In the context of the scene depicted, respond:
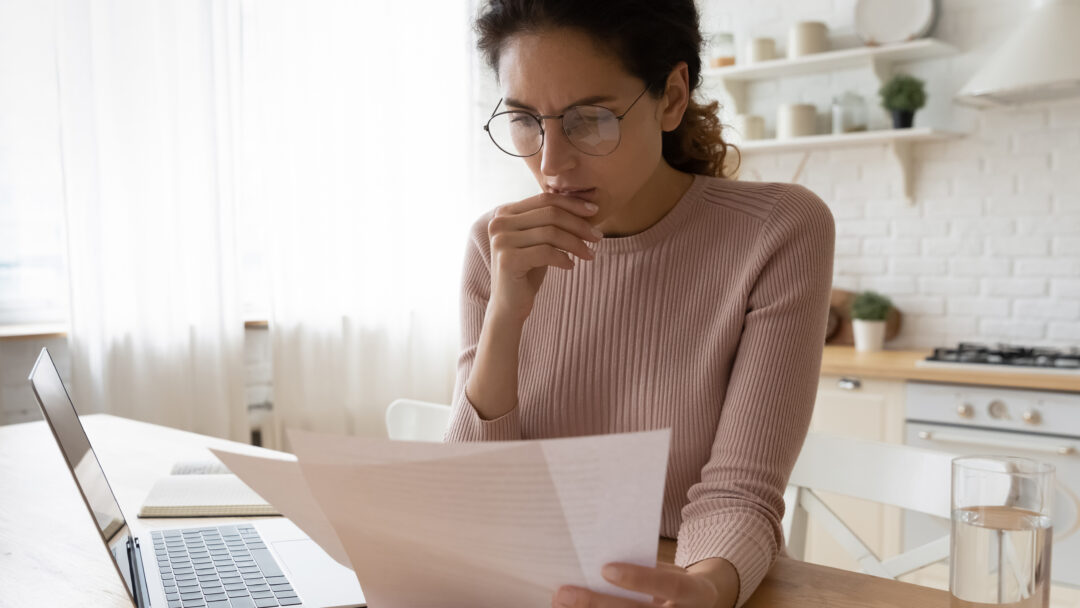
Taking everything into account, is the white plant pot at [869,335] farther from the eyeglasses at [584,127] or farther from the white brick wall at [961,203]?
the eyeglasses at [584,127]

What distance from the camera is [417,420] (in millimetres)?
1739

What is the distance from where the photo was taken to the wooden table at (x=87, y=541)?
2.93ft

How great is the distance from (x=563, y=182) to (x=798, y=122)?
2.50 m

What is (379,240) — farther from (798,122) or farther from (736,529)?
(736,529)

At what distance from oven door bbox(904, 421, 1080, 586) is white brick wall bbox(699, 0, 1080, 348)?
2.21ft

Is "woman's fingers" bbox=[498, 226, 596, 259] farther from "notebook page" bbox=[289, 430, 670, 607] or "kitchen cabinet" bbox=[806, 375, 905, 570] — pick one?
"kitchen cabinet" bbox=[806, 375, 905, 570]

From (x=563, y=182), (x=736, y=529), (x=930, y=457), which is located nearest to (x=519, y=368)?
(x=563, y=182)

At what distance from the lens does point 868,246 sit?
11.2 ft

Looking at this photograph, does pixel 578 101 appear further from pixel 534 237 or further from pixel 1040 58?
pixel 1040 58

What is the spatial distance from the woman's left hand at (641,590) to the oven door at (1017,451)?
190 cm

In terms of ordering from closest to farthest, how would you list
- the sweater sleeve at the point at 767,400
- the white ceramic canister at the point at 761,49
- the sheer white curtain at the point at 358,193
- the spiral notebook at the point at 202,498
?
the sweater sleeve at the point at 767,400, the spiral notebook at the point at 202,498, the sheer white curtain at the point at 358,193, the white ceramic canister at the point at 761,49

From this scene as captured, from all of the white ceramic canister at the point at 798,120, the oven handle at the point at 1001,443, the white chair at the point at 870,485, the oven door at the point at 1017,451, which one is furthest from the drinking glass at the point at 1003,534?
the white ceramic canister at the point at 798,120

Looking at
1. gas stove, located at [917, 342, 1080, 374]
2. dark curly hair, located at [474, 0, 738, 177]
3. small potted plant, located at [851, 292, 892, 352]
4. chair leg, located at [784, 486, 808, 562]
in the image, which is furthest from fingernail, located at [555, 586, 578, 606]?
small potted plant, located at [851, 292, 892, 352]

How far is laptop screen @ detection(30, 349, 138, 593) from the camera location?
31.9 inches
